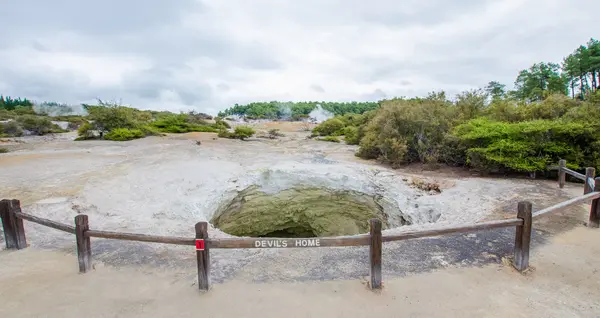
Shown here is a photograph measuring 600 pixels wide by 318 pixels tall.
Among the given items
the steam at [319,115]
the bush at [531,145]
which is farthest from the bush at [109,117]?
the steam at [319,115]

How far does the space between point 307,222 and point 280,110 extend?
64421mm

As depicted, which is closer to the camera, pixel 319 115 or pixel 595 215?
pixel 595 215

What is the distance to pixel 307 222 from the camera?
14500mm

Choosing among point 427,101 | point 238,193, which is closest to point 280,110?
point 427,101

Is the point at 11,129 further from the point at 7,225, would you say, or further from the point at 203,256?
the point at 203,256

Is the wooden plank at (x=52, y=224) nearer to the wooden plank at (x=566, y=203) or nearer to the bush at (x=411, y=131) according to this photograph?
the wooden plank at (x=566, y=203)

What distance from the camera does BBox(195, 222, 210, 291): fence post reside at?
4.20 meters

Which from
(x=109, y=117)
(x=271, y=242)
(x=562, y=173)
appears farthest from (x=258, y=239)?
(x=109, y=117)

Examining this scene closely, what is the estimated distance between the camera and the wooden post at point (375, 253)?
425 centimetres

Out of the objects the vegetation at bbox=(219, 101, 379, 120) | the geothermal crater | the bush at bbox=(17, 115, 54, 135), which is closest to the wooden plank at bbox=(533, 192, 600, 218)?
the geothermal crater

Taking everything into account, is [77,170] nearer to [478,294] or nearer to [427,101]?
[478,294]

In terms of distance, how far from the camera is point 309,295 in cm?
427

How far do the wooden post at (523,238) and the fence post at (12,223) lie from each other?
8662mm

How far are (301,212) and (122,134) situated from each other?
1678cm
